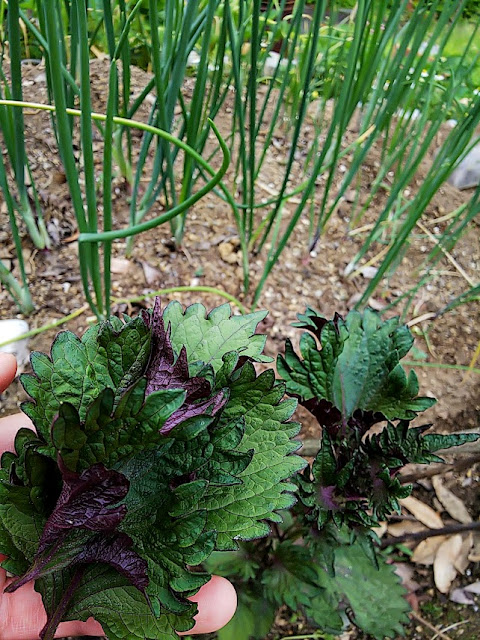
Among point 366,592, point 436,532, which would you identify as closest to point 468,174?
point 436,532

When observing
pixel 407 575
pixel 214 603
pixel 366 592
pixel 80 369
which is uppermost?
pixel 80 369

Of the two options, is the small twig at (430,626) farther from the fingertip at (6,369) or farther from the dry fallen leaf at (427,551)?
the fingertip at (6,369)

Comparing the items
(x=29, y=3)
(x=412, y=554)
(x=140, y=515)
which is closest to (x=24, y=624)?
(x=140, y=515)

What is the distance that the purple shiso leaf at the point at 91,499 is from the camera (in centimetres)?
42

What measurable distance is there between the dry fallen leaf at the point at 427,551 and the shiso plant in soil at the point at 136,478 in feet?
1.91

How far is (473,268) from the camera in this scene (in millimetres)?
1293

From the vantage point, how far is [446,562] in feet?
3.24

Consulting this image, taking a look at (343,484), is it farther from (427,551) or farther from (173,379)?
(427,551)

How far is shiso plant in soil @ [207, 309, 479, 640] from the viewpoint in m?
0.60

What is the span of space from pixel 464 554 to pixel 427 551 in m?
0.06

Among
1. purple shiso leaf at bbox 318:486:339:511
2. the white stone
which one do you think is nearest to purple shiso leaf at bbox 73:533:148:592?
purple shiso leaf at bbox 318:486:339:511

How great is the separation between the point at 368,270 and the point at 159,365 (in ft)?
2.73

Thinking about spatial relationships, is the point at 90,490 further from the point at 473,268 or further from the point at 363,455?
the point at 473,268

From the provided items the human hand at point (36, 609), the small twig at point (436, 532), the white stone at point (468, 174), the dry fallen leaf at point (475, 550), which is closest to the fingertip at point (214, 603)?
the human hand at point (36, 609)
